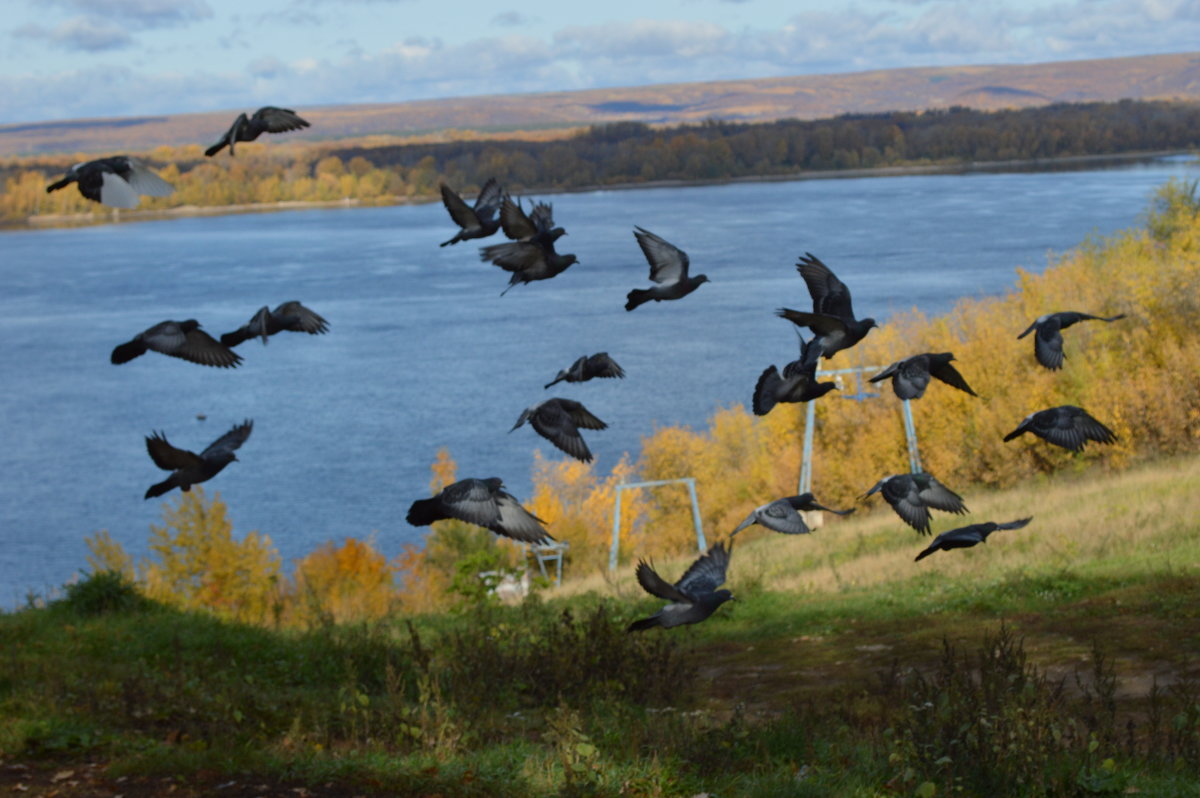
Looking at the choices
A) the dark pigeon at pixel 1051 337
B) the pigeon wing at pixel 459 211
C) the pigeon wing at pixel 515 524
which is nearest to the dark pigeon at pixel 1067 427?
the dark pigeon at pixel 1051 337

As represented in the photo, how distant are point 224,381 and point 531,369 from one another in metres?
20.2

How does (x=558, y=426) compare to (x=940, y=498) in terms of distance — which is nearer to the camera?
(x=940, y=498)

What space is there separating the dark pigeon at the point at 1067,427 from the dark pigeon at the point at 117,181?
4.06 m

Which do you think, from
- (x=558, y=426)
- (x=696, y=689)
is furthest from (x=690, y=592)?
(x=696, y=689)

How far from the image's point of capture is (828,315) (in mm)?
5230

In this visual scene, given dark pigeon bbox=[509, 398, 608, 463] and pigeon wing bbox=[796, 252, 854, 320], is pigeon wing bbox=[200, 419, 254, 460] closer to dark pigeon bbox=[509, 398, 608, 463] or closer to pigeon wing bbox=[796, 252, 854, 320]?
dark pigeon bbox=[509, 398, 608, 463]

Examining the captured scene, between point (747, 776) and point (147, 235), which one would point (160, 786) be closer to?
point (747, 776)

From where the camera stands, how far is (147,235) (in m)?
166

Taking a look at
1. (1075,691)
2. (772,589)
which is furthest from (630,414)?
(1075,691)

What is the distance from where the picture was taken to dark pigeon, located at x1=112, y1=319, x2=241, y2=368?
5.65 metres

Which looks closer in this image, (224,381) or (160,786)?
(160,786)

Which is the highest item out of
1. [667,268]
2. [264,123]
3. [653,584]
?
[264,123]

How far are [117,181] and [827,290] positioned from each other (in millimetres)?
3212

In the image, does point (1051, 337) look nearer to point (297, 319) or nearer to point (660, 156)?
point (297, 319)
